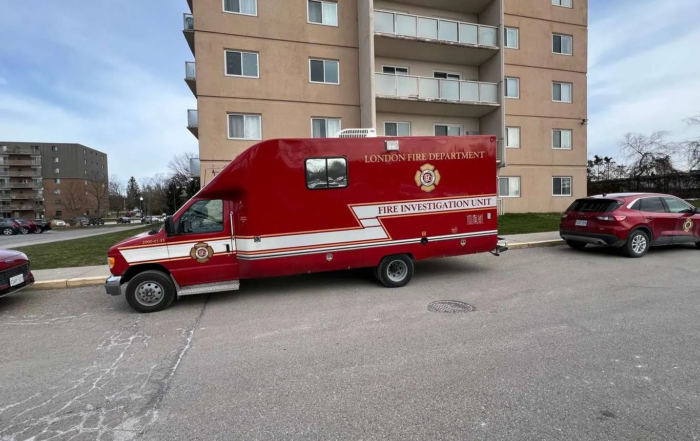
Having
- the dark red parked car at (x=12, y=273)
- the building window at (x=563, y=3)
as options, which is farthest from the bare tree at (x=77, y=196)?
the building window at (x=563, y=3)

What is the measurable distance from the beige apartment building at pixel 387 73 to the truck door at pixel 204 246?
9.98 metres

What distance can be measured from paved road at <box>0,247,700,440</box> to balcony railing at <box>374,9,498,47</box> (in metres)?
14.7

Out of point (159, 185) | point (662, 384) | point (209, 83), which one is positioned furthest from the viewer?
point (159, 185)

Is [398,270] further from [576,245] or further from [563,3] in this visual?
[563,3]

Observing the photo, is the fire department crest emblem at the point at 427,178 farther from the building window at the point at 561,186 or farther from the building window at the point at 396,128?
the building window at the point at 561,186

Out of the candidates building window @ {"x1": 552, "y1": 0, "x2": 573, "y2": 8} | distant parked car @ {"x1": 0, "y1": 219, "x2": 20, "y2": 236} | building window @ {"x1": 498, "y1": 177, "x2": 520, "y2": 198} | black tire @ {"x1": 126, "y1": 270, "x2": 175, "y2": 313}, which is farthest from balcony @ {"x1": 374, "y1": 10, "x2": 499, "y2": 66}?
distant parked car @ {"x1": 0, "y1": 219, "x2": 20, "y2": 236}

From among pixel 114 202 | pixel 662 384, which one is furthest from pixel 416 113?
pixel 114 202

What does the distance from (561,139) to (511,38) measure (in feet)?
22.9

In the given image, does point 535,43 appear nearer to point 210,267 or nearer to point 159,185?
point 210,267

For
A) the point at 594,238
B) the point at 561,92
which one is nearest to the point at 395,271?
the point at 594,238

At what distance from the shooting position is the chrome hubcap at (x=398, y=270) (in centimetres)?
676

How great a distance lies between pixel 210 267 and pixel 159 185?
2639 inches

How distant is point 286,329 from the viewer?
4676 millimetres

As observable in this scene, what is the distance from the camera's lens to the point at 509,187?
68.2 feet
